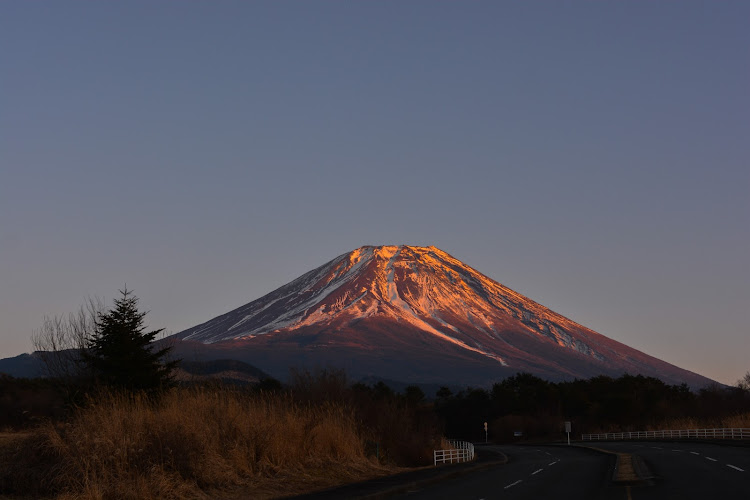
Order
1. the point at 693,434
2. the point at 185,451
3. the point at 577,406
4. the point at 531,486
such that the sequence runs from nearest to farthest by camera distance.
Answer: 1. the point at 185,451
2. the point at 531,486
3. the point at 693,434
4. the point at 577,406

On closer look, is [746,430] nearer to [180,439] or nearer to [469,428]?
[180,439]

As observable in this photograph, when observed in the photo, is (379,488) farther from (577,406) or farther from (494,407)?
(494,407)

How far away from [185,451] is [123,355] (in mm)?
13880

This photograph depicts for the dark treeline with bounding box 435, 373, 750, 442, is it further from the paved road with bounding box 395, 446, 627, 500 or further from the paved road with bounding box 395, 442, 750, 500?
the paved road with bounding box 395, 446, 627, 500

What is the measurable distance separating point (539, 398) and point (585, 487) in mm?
100375

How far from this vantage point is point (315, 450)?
27969 mm

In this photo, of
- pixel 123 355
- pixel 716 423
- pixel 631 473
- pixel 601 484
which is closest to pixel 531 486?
pixel 601 484

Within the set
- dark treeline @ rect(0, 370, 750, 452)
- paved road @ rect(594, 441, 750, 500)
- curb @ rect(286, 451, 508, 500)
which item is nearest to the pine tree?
dark treeline @ rect(0, 370, 750, 452)

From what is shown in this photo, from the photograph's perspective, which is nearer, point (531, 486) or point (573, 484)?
point (531, 486)

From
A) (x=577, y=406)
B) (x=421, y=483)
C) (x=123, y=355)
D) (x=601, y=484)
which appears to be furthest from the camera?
(x=577, y=406)

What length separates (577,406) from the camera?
112 meters

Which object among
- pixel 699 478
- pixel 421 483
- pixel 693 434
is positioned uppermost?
pixel 699 478

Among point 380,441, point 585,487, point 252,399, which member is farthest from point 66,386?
point 585,487

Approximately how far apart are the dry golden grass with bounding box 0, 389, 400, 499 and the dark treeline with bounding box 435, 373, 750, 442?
6099 cm
